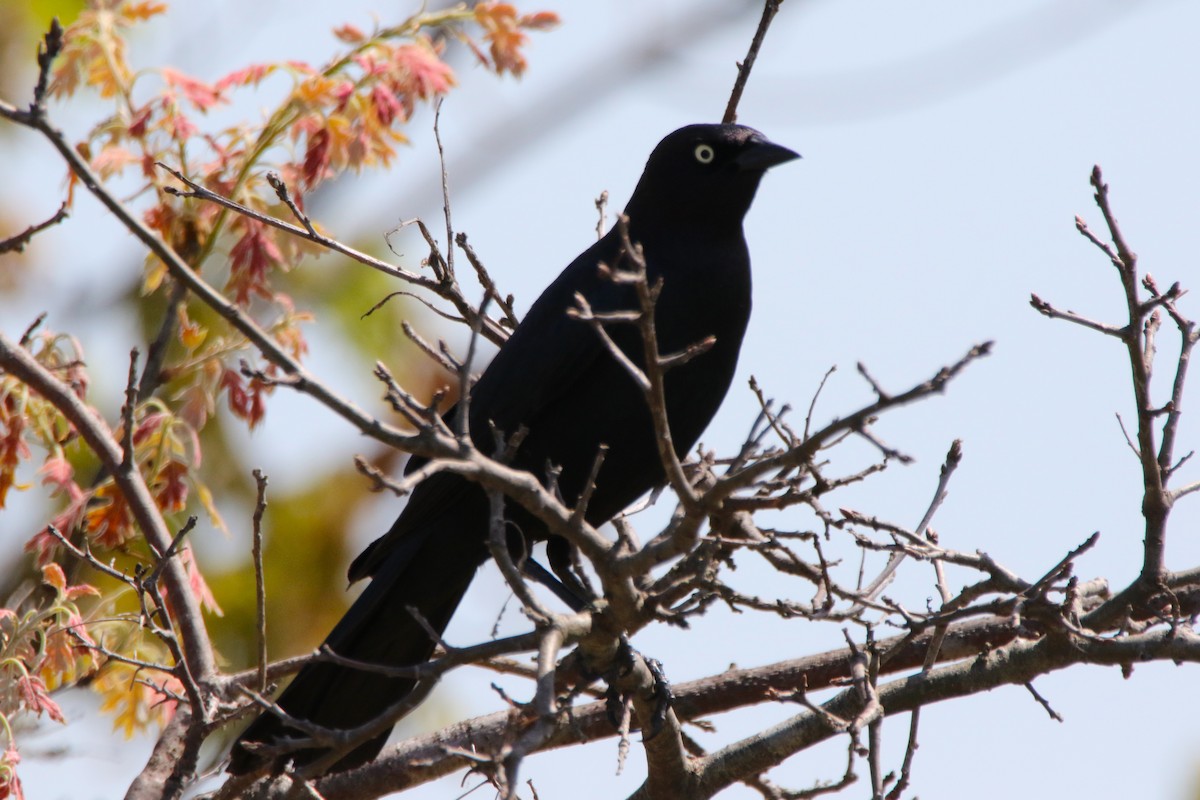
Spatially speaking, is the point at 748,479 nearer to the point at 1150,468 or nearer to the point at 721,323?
the point at 1150,468

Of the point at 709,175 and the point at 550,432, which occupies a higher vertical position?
the point at 709,175

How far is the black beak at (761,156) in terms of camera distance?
15.0ft

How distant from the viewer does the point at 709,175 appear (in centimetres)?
463

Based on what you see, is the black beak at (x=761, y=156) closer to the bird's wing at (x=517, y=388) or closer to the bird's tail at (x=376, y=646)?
the bird's wing at (x=517, y=388)

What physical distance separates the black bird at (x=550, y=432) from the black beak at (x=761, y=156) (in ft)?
0.74

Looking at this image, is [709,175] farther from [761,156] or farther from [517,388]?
[517,388]

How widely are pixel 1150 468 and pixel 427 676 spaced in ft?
5.56

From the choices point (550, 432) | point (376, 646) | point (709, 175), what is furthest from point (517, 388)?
point (709, 175)

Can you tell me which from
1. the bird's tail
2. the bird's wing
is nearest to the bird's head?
the bird's wing

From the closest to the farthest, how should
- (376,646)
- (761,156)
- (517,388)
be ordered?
(376,646) < (517,388) < (761,156)

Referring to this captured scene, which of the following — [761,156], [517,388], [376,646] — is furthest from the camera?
[761,156]

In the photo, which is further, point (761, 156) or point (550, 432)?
point (761, 156)

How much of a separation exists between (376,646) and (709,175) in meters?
1.91

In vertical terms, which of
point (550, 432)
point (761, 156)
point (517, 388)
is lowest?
point (550, 432)
